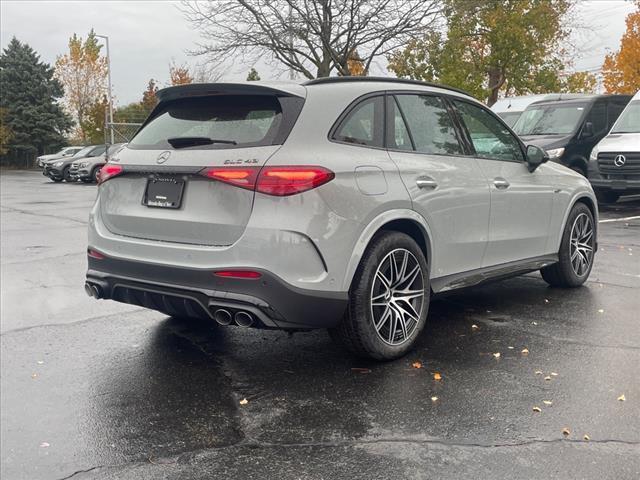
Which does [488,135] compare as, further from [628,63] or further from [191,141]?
[628,63]

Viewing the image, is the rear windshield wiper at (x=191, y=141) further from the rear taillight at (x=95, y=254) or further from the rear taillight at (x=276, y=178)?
the rear taillight at (x=95, y=254)

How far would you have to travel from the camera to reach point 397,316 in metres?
4.45

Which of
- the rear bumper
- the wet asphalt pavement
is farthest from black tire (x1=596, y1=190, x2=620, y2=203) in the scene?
the rear bumper

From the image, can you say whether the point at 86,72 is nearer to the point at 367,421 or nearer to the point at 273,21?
the point at 273,21

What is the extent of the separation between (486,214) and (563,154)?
9200 millimetres

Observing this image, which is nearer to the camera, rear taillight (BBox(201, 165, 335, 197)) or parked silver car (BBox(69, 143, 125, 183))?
rear taillight (BBox(201, 165, 335, 197))

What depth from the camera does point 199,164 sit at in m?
3.97

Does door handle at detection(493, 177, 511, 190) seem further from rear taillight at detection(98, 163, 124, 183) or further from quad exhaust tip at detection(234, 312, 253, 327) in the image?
rear taillight at detection(98, 163, 124, 183)

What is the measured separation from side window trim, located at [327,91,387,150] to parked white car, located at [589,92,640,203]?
32.7 ft

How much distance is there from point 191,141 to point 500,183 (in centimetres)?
249

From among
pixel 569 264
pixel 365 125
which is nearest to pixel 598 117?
pixel 569 264

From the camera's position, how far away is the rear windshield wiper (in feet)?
13.3

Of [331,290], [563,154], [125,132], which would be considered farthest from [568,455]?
[125,132]

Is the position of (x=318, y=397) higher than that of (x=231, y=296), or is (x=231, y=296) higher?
(x=231, y=296)
